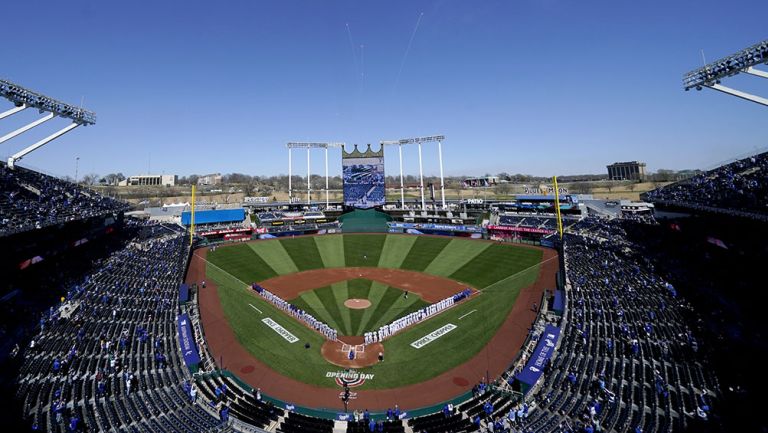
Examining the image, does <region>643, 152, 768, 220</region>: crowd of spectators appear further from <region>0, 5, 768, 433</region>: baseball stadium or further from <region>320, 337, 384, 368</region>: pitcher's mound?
<region>320, 337, 384, 368</region>: pitcher's mound

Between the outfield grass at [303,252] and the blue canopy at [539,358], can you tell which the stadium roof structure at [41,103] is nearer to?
the outfield grass at [303,252]

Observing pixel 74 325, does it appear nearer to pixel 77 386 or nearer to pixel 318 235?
pixel 77 386

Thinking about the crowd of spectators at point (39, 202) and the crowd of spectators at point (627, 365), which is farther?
the crowd of spectators at point (39, 202)

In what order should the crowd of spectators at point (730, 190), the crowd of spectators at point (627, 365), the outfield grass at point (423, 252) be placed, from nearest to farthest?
the crowd of spectators at point (627, 365)
the crowd of spectators at point (730, 190)
the outfield grass at point (423, 252)

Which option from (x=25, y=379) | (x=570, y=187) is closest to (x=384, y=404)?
(x=25, y=379)

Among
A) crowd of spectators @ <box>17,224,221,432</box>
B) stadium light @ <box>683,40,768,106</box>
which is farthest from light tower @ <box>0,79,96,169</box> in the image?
stadium light @ <box>683,40,768,106</box>

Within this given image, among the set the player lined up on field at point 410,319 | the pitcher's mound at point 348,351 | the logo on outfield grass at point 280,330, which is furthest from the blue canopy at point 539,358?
the logo on outfield grass at point 280,330

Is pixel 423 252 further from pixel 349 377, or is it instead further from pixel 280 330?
pixel 349 377
